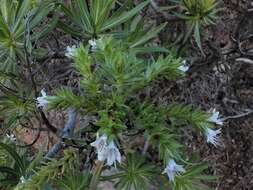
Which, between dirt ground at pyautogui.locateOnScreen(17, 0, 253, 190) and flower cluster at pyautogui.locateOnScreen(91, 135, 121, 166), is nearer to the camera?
flower cluster at pyautogui.locateOnScreen(91, 135, 121, 166)

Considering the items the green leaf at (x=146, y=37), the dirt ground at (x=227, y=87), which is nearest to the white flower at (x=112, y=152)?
the green leaf at (x=146, y=37)

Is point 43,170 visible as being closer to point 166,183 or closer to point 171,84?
point 166,183

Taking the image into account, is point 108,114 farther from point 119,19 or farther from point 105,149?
point 119,19

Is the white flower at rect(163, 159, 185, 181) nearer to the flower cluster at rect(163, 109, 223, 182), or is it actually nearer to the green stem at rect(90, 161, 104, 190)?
the flower cluster at rect(163, 109, 223, 182)

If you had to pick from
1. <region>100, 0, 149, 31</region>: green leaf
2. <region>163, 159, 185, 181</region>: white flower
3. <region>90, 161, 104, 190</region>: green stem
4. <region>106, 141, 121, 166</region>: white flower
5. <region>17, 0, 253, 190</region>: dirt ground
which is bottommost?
<region>17, 0, 253, 190</region>: dirt ground

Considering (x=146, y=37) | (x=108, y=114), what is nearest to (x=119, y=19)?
(x=146, y=37)

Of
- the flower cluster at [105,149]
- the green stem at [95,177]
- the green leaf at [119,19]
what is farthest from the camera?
the green leaf at [119,19]

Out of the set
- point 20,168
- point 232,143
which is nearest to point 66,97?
point 20,168

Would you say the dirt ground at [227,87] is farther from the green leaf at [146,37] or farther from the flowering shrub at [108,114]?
the flowering shrub at [108,114]

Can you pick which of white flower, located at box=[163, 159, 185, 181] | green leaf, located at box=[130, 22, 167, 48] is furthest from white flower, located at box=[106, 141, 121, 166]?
green leaf, located at box=[130, 22, 167, 48]
